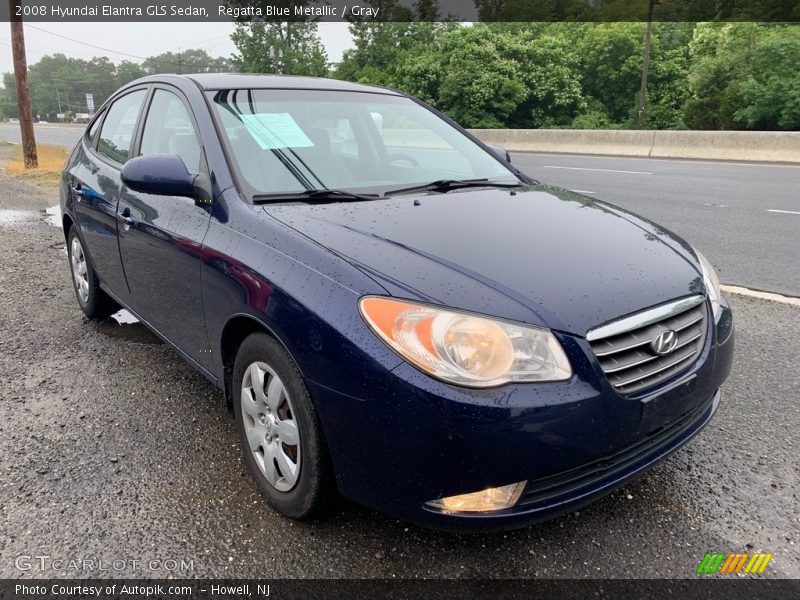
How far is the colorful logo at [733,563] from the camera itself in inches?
79.1

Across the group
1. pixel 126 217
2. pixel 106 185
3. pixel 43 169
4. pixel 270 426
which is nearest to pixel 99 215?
pixel 106 185

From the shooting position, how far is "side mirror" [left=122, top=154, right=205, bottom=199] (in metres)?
2.50

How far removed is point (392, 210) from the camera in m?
2.44

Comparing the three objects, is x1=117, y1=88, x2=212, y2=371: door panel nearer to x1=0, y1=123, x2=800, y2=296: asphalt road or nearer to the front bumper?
the front bumper

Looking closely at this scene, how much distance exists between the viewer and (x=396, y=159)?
3.21 meters

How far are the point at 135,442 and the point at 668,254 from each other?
2428 millimetres

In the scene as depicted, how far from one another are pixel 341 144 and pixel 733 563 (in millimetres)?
2383

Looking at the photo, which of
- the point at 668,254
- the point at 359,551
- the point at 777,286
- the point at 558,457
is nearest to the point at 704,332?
the point at 668,254

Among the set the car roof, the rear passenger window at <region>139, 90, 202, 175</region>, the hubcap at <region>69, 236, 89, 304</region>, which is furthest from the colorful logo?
the hubcap at <region>69, 236, 89, 304</region>

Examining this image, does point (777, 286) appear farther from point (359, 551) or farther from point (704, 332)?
point (359, 551)

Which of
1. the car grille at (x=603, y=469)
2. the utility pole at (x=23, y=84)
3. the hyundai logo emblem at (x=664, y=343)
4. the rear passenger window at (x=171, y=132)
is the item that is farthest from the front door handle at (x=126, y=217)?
the utility pole at (x=23, y=84)

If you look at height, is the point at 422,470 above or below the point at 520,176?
below

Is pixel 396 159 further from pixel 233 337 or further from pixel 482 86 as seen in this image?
pixel 482 86

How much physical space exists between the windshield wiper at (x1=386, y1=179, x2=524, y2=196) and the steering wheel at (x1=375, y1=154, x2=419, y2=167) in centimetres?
29
